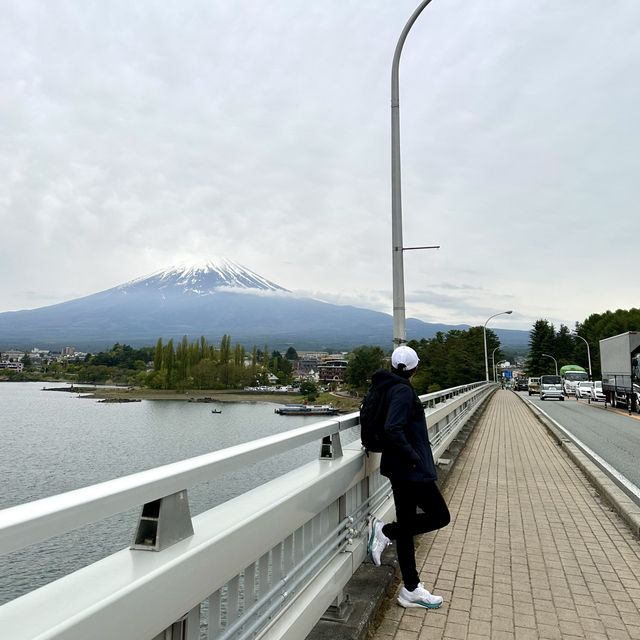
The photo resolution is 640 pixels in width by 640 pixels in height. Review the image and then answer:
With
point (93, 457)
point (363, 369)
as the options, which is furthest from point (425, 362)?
point (93, 457)

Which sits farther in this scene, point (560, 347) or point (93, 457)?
point (560, 347)

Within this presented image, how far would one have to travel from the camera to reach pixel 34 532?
51.1 inches

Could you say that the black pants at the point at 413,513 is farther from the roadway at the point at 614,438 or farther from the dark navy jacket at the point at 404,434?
the roadway at the point at 614,438

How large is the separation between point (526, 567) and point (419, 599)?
5.13 ft

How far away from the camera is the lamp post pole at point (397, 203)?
27.5 ft

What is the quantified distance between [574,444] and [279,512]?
41.7 feet

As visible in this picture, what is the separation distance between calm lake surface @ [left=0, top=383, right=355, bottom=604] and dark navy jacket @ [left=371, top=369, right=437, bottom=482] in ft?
3.52

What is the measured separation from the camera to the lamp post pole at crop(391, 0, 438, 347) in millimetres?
8391

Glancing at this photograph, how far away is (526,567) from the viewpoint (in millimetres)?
5227

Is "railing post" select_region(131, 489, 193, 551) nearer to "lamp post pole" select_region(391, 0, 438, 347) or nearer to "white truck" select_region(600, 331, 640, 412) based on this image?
"lamp post pole" select_region(391, 0, 438, 347)

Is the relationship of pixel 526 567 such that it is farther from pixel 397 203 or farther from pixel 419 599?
pixel 397 203

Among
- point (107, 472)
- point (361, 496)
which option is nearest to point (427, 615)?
point (361, 496)

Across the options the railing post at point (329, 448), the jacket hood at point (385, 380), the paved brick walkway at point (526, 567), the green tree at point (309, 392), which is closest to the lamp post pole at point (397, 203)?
the paved brick walkway at point (526, 567)

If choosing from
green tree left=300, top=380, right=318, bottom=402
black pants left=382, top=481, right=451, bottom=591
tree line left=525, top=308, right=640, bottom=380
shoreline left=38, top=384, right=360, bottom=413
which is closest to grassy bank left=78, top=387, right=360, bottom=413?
shoreline left=38, top=384, right=360, bottom=413
